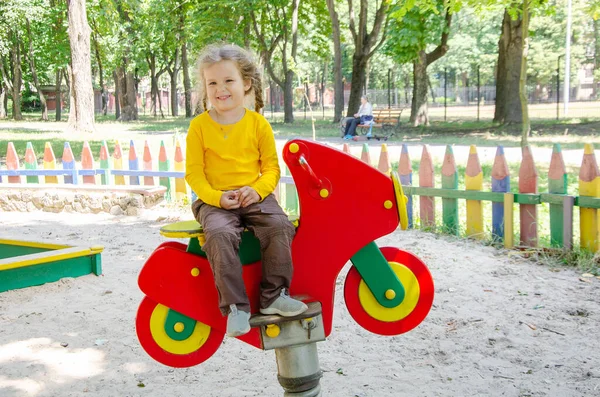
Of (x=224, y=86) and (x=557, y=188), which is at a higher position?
(x=224, y=86)

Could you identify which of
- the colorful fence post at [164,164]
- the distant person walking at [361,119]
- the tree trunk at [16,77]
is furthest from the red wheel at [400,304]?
the tree trunk at [16,77]

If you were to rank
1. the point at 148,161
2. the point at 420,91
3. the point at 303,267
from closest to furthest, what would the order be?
1. the point at 303,267
2. the point at 148,161
3. the point at 420,91

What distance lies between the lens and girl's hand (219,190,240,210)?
2369mm

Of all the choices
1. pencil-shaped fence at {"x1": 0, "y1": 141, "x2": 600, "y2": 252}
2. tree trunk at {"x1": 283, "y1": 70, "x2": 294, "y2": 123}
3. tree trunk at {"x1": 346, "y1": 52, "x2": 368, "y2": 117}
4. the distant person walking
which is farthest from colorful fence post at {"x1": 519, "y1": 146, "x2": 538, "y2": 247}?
tree trunk at {"x1": 283, "y1": 70, "x2": 294, "y2": 123}

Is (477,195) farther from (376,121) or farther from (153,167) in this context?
(376,121)

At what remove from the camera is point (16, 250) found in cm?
550

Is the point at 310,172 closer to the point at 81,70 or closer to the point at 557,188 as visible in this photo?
the point at 557,188

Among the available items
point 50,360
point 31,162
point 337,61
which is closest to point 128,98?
point 337,61

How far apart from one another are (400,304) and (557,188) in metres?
3.74

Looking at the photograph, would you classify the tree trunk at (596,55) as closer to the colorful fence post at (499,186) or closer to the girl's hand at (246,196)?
the colorful fence post at (499,186)

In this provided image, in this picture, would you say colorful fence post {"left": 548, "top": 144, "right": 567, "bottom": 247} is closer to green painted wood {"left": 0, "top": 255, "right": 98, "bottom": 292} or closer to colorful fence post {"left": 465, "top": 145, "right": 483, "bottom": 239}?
colorful fence post {"left": 465, "top": 145, "right": 483, "bottom": 239}

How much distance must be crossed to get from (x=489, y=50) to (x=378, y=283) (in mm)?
60780

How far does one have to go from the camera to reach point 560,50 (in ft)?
175

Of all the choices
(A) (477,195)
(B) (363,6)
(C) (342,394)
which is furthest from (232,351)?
(B) (363,6)
